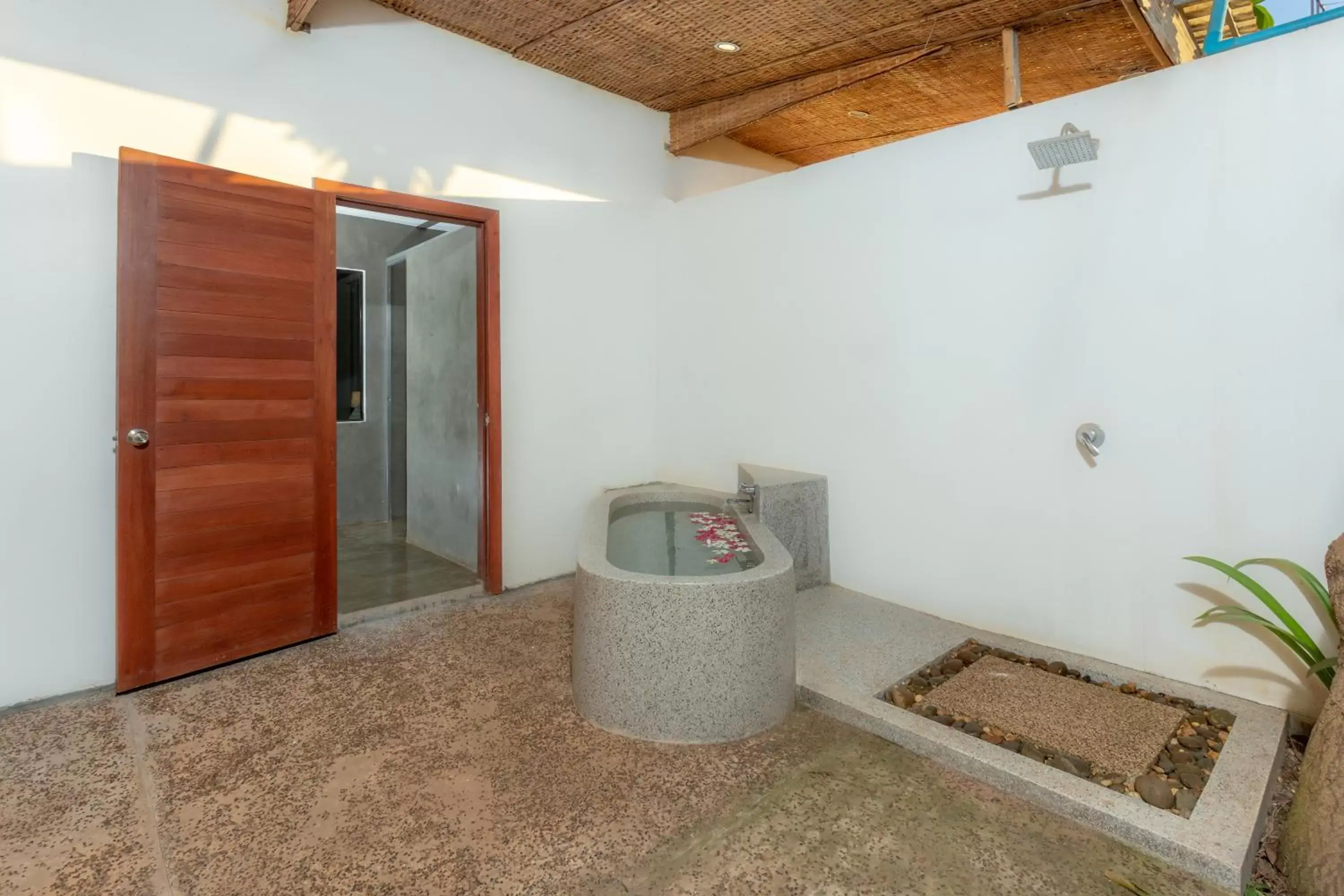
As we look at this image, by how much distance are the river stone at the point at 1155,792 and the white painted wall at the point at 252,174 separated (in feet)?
10.1

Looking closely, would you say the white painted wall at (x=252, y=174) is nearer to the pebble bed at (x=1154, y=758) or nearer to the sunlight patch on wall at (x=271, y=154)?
the sunlight patch on wall at (x=271, y=154)

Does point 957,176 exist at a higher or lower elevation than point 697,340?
higher

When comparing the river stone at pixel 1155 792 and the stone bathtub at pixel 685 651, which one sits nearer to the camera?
the river stone at pixel 1155 792

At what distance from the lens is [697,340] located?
14.6ft

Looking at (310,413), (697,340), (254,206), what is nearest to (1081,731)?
(697,340)

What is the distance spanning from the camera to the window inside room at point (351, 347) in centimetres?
589

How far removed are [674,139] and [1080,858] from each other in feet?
14.6

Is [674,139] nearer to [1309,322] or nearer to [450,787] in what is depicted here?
[1309,322]

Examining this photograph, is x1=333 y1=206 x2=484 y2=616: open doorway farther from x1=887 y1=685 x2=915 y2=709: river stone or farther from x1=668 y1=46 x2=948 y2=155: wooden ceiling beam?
x1=887 y1=685 x2=915 y2=709: river stone

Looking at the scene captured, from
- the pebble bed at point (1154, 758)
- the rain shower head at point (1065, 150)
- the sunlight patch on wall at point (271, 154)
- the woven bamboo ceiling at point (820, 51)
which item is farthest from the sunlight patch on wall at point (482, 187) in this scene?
the pebble bed at point (1154, 758)

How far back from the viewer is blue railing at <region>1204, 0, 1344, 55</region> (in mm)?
2244

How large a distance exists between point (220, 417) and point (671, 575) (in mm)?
1978

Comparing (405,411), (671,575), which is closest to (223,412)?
(671,575)

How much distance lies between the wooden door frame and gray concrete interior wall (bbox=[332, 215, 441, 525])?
2.46 meters
